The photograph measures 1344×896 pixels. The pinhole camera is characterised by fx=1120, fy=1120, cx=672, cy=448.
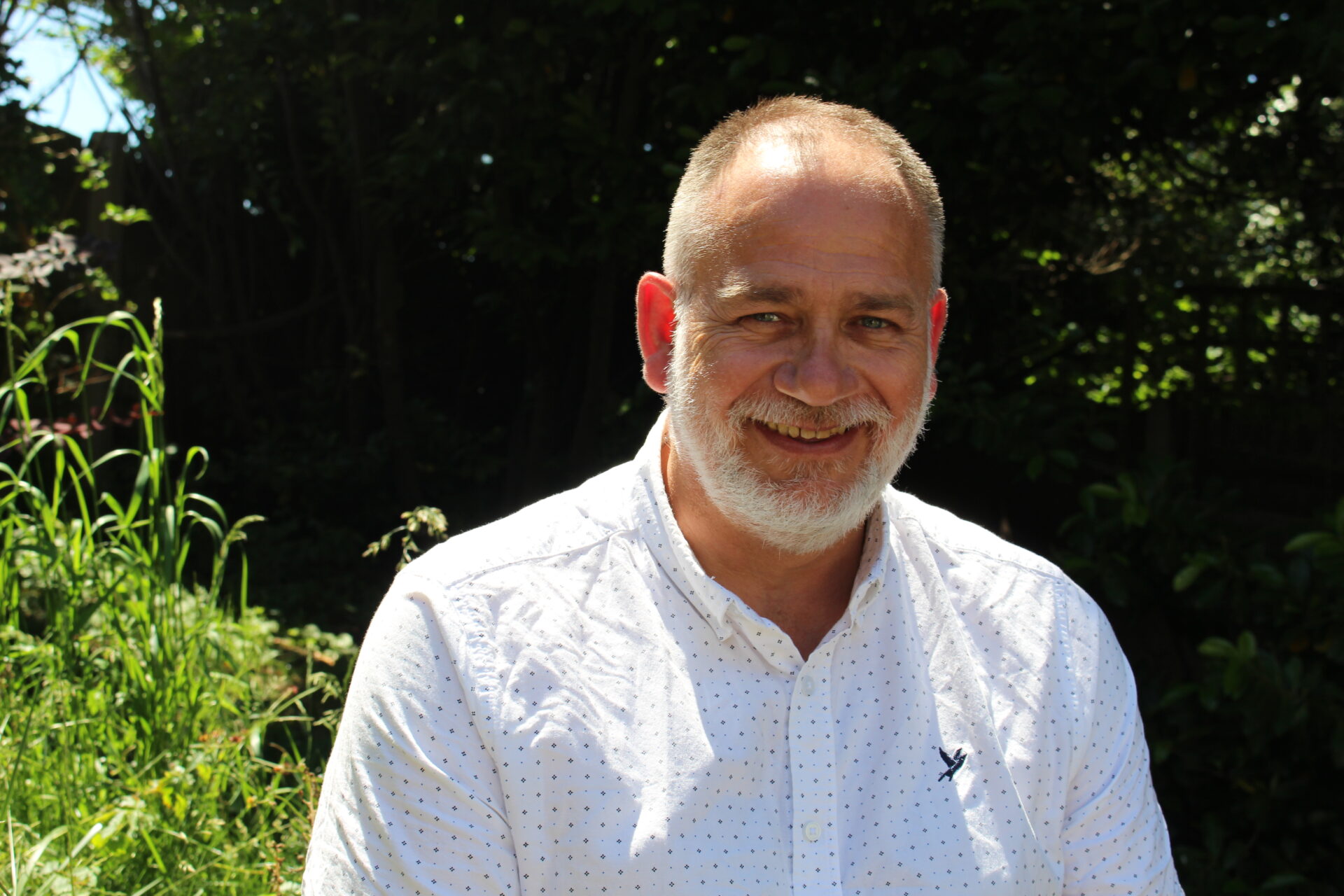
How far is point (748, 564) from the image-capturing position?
1732 millimetres

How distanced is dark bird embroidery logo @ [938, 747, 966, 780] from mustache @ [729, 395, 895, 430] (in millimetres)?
483

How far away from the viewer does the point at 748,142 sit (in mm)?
1690

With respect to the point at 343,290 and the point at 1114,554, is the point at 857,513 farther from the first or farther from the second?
the point at 343,290

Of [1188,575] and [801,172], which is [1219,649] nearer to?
[1188,575]

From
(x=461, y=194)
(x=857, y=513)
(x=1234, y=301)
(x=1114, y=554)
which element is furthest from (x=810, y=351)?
(x=461, y=194)

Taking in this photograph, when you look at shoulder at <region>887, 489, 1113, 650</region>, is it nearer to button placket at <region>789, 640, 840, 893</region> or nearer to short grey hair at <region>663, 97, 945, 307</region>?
button placket at <region>789, 640, 840, 893</region>

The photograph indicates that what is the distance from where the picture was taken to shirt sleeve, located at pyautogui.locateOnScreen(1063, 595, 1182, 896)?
1.61 m

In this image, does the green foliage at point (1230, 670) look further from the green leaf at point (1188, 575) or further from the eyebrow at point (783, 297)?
the eyebrow at point (783, 297)


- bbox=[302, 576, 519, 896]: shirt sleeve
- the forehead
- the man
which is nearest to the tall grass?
bbox=[302, 576, 519, 896]: shirt sleeve

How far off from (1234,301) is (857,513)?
10.5ft

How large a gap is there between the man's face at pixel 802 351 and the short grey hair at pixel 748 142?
4cm

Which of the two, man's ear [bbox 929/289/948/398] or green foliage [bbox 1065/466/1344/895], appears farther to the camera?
green foliage [bbox 1065/466/1344/895]

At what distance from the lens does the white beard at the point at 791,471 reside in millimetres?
1640

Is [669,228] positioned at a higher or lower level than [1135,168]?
lower
